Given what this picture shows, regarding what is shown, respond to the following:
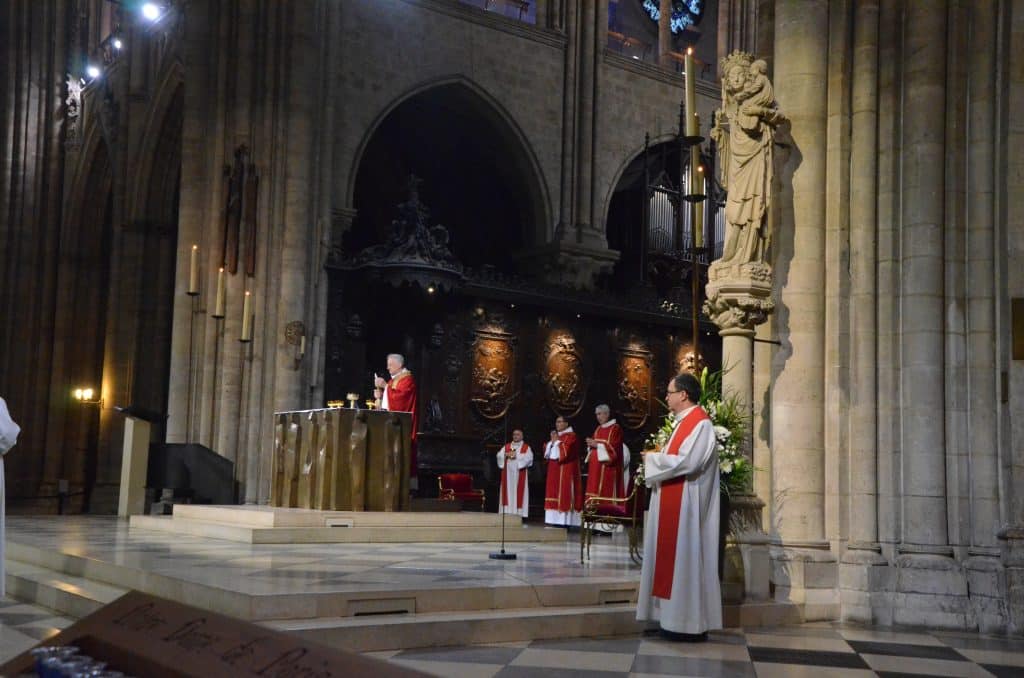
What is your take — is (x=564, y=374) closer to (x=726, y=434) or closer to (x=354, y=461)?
(x=354, y=461)

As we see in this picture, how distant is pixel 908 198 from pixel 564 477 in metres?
9.09

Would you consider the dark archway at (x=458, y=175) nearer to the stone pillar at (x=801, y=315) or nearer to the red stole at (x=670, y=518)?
the stone pillar at (x=801, y=315)

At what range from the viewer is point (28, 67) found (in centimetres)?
2789

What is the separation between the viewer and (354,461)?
11984 mm

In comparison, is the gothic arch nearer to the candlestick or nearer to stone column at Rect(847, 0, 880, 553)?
stone column at Rect(847, 0, 880, 553)

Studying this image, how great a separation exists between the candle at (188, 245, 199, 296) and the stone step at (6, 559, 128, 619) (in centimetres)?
875

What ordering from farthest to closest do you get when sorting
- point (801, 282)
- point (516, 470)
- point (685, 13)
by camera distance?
point (685, 13)
point (516, 470)
point (801, 282)

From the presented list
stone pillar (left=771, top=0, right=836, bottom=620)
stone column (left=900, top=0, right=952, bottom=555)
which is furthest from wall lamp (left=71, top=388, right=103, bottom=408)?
stone column (left=900, top=0, right=952, bottom=555)

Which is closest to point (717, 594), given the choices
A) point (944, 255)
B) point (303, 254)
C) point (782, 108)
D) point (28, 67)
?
point (944, 255)

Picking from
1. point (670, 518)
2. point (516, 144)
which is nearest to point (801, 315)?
point (670, 518)

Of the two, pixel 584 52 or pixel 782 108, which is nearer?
pixel 782 108

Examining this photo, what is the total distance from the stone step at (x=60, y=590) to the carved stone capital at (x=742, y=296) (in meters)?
4.80

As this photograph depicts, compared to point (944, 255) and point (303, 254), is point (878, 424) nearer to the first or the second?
point (944, 255)

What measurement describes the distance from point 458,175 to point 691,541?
1946cm
